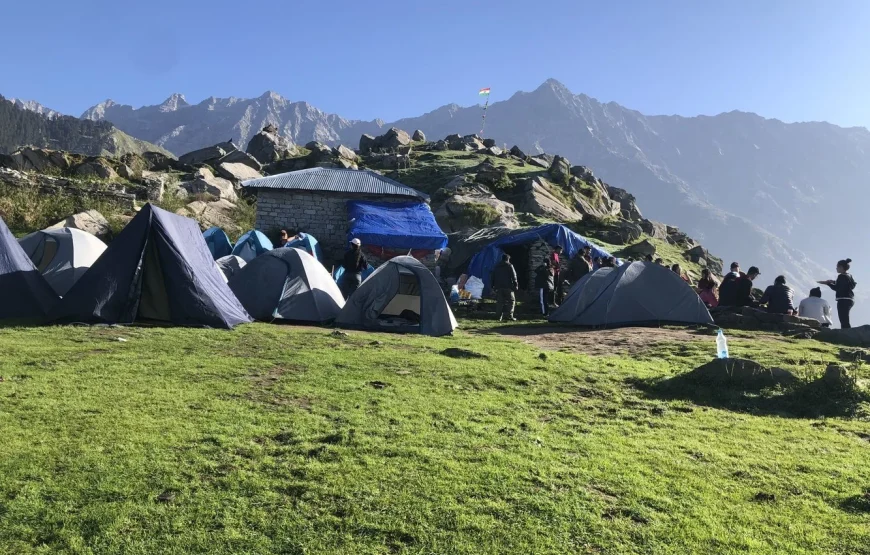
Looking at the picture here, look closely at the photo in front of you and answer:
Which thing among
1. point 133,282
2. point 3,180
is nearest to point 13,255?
point 133,282

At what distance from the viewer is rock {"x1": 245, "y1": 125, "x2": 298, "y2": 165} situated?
1778 inches

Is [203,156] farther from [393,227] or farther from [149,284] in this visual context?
[149,284]

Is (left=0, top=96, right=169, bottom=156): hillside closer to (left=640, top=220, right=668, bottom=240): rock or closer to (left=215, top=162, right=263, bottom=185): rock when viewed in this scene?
(left=215, top=162, right=263, bottom=185): rock

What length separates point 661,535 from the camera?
3.76m

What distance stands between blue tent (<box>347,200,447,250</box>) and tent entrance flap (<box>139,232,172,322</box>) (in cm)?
1140

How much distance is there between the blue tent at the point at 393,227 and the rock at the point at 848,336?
13.7 metres

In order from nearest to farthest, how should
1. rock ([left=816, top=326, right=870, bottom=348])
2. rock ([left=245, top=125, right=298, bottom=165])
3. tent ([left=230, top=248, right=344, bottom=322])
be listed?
rock ([left=816, top=326, right=870, bottom=348]) → tent ([left=230, top=248, right=344, bottom=322]) → rock ([left=245, top=125, right=298, bottom=165])

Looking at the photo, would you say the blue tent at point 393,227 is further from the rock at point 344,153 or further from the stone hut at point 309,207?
the rock at point 344,153

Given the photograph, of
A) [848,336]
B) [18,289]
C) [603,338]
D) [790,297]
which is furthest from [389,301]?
[790,297]

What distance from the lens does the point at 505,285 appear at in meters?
16.7

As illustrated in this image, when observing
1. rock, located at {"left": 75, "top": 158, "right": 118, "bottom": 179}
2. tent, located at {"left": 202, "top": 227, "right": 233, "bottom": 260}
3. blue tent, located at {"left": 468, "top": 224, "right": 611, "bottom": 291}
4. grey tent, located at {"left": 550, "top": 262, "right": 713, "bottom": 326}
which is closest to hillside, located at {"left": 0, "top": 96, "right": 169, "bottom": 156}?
rock, located at {"left": 75, "top": 158, "right": 118, "bottom": 179}

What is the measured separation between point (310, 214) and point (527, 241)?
970 cm

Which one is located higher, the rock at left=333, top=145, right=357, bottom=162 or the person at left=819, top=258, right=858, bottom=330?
the rock at left=333, top=145, right=357, bottom=162

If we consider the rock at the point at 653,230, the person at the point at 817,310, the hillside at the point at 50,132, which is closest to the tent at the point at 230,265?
the person at the point at 817,310
